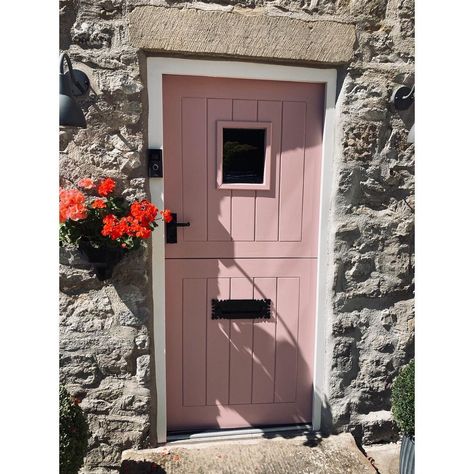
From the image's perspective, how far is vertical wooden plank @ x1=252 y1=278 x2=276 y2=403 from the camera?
2725 millimetres

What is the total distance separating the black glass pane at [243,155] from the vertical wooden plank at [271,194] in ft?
0.25

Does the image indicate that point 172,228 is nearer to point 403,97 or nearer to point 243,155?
point 243,155

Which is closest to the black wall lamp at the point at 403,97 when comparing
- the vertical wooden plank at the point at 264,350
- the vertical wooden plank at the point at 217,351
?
the vertical wooden plank at the point at 264,350

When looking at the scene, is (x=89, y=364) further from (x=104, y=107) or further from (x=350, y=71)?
(x=350, y=71)

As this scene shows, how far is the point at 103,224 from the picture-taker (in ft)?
7.38

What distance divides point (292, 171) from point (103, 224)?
1195 millimetres

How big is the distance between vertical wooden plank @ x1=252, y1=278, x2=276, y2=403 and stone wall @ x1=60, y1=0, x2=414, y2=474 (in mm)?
379

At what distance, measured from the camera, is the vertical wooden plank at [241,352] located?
8.86 feet

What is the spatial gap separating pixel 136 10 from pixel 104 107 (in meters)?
0.55

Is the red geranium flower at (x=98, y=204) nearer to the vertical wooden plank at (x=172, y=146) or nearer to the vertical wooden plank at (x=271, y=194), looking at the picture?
the vertical wooden plank at (x=172, y=146)

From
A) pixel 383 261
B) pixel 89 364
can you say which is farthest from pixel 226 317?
pixel 383 261

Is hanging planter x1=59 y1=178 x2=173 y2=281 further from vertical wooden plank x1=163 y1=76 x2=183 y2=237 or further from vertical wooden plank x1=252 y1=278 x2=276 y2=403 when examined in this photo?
vertical wooden plank x1=252 y1=278 x2=276 y2=403

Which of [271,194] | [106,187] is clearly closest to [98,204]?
[106,187]

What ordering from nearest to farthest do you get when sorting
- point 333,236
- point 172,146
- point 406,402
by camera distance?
point 406,402
point 172,146
point 333,236
